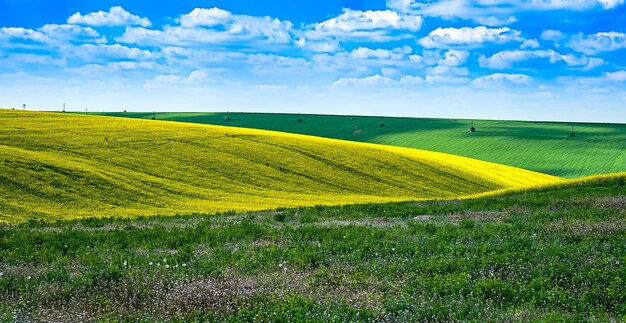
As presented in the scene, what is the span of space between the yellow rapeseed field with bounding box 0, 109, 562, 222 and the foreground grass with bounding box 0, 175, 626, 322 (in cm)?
1715

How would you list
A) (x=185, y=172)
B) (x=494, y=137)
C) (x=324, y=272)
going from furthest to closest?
(x=494, y=137)
(x=185, y=172)
(x=324, y=272)

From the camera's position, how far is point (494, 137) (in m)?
124

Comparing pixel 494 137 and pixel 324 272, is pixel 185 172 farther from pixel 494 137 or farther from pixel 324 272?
pixel 494 137

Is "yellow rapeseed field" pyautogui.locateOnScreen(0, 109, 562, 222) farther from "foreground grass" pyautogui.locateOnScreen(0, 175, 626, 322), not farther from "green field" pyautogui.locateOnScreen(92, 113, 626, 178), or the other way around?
"green field" pyautogui.locateOnScreen(92, 113, 626, 178)

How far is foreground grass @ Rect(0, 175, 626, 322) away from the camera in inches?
393

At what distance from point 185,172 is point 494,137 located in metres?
87.6

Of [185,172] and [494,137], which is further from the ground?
[494,137]

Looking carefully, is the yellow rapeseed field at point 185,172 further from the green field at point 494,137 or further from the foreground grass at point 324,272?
the green field at point 494,137

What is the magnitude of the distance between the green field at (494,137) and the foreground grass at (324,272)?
8457 centimetres

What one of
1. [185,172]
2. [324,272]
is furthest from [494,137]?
[324,272]

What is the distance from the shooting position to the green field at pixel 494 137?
102 metres

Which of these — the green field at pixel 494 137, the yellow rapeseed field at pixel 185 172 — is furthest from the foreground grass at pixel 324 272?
the green field at pixel 494 137

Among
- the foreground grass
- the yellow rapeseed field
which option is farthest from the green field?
the foreground grass

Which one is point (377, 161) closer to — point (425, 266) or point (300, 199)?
point (300, 199)
